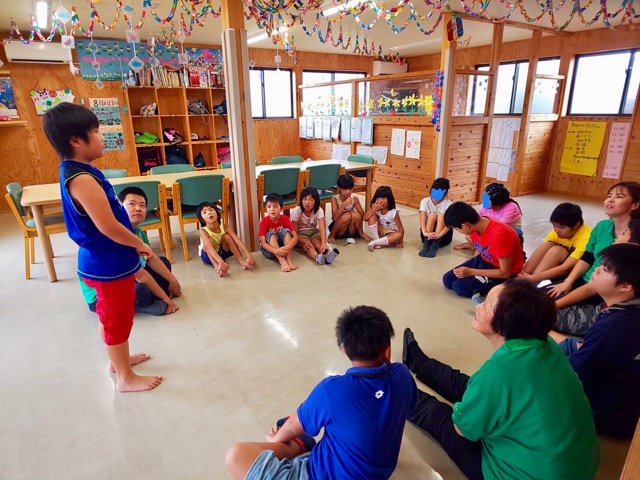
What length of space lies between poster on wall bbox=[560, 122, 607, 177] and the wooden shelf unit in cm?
590

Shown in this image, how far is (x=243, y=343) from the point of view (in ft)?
7.61

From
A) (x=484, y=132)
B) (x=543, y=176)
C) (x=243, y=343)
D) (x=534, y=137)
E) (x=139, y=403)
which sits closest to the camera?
(x=139, y=403)

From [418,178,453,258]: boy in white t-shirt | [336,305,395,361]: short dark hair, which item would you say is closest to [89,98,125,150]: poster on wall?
[418,178,453,258]: boy in white t-shirt

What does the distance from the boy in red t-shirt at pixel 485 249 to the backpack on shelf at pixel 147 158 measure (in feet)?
18.5

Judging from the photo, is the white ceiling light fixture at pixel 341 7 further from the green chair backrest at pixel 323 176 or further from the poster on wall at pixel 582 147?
the poster on wall at pixel 582 147

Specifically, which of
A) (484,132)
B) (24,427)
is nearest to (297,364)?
(24,427)

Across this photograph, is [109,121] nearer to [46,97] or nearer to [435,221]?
[46,97]

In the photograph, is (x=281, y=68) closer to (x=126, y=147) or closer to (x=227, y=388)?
(x=126, y=147)

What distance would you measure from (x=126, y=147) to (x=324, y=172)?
398 centimetres

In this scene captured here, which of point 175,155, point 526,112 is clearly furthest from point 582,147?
point 175,155

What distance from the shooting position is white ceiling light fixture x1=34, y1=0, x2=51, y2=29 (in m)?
4.22

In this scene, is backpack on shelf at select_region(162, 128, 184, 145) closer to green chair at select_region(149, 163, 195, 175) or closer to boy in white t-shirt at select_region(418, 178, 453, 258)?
green chair at select_region(149, 163, 195, 175)

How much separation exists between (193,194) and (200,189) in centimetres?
8

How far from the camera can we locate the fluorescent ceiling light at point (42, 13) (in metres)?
4.25
